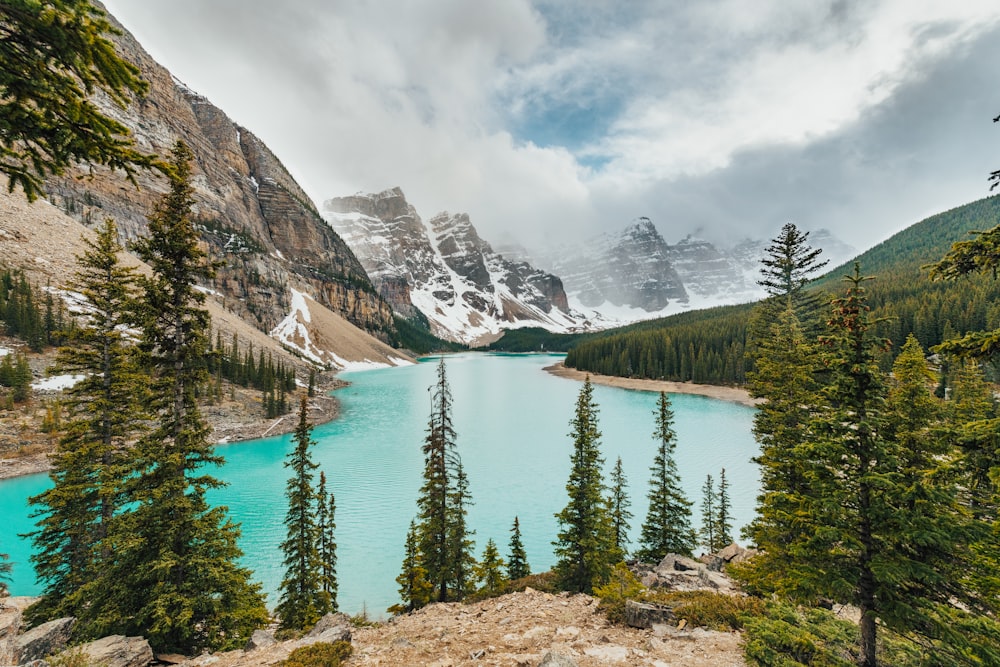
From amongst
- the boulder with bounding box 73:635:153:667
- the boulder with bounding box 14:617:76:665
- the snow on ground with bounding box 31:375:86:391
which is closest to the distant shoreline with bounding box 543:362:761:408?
the boulder with bounding box 73:635:153:667

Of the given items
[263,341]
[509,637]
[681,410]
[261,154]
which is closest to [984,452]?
[509,637]

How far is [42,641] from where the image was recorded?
8828 mm

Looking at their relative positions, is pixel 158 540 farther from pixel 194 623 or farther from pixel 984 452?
pixel 984 452

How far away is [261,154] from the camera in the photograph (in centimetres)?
17675

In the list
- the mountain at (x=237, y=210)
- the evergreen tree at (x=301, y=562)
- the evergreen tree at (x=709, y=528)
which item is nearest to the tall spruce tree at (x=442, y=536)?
the evergreen tree at (x=301, y=562)

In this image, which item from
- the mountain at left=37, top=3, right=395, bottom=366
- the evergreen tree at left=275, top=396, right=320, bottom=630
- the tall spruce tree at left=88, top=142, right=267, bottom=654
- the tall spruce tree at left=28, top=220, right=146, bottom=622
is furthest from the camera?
the mountain at left=37, top=3, right=395, bottom=366

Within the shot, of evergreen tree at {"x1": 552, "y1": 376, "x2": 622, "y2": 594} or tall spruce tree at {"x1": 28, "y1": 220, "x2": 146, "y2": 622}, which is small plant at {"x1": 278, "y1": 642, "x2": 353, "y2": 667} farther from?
evergreen tree at {"x1": 552, "y1": 376, "x2": 622, "y2": 594}

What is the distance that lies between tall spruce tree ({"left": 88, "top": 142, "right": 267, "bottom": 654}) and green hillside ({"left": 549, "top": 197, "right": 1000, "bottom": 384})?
3241 centimetres

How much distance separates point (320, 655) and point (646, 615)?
7.16 metres

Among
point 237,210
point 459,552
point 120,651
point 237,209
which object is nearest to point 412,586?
point 459,552

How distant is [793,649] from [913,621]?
1.87 metres

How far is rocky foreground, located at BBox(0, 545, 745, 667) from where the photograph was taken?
8258 mm

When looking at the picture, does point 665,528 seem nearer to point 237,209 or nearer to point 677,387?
point 677,387

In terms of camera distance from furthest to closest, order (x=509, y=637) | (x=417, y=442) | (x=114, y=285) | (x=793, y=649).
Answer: (x=417, y=442)
(x=114, y=285)
(x=509, y=637)
(x=793, y=649)
